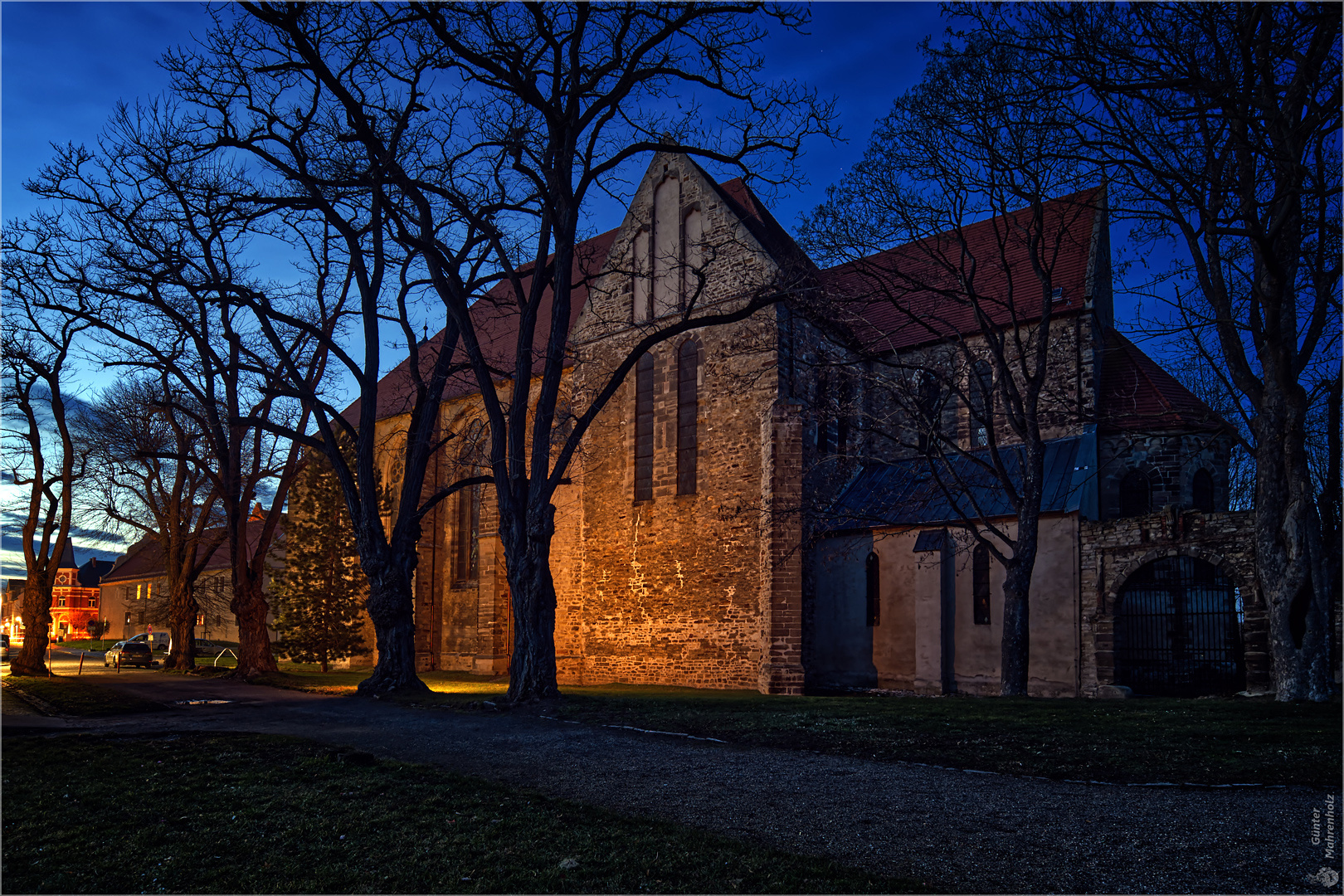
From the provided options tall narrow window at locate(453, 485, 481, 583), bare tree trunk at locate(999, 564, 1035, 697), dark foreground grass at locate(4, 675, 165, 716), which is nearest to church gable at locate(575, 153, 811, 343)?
tall narrow window at locate(453, 485, 481, 583)

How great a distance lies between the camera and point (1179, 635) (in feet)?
65.7

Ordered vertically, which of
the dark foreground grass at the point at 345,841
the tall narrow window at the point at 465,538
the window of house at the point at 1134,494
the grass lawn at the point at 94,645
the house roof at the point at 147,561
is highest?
the window of house at the point at 1134,494

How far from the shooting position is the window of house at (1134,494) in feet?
66.9

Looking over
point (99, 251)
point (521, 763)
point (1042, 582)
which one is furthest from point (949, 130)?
point (99, 251)

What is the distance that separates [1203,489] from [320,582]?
2485 cm

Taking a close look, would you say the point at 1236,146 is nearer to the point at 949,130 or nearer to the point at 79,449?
the point at 949,130

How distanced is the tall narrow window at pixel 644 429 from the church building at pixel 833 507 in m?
0.06

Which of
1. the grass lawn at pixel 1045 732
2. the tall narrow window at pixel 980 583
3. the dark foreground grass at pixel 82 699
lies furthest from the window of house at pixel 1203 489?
the dark foreground grass at pixel 82 699

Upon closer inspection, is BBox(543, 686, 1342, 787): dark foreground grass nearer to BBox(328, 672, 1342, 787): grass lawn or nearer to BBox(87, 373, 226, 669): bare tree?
BBox(328, 672, 1342, 787): grass lawn

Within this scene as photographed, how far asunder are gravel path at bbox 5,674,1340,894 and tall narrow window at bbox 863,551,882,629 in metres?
11.7

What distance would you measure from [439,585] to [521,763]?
21.8 m

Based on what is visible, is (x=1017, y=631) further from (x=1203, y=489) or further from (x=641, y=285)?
(x=641, y=285)

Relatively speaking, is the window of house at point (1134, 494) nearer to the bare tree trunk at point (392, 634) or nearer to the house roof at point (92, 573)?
the bare tree trunk at point (392, 634)

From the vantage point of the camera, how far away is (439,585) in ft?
94.5
